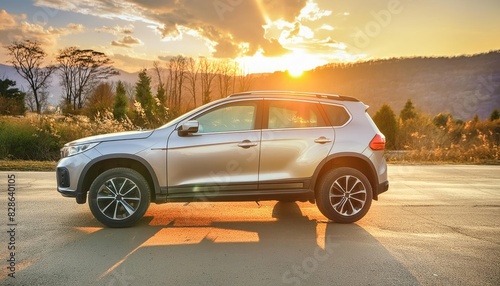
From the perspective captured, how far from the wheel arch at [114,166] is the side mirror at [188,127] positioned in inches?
25.2

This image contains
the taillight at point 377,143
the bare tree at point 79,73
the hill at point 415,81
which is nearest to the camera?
the taillight at point 377,143

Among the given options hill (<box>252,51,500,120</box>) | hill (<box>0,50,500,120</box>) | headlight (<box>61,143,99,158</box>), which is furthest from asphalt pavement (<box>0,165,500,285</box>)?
hill (<box>252,51,500,120</box>)

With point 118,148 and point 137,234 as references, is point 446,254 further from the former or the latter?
point 118,148

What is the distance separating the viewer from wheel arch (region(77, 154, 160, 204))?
5923 mm

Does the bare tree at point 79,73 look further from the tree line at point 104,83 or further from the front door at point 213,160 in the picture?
the front door at point 213,160

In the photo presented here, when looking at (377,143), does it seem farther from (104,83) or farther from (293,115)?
(104,83)

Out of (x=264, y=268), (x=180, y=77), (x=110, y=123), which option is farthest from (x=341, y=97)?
(x=180, y=77)

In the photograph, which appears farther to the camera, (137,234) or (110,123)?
(110,123)

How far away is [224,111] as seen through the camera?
20.5 feet

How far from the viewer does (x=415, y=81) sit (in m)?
115

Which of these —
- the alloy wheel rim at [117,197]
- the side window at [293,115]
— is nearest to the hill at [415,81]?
the side window at [293,115]

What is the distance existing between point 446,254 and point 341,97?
9.07 feet

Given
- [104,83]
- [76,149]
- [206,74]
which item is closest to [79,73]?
[104,83]

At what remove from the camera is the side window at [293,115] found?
628 centimetres
